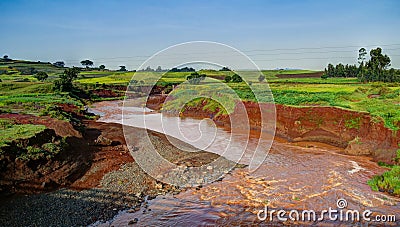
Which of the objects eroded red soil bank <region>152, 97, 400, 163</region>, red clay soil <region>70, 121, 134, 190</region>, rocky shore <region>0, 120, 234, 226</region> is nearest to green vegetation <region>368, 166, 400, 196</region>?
eroded red soil bank <region>152, 97, 400, 163</region>

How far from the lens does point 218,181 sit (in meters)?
15.1

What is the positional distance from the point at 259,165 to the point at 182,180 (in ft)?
16.7

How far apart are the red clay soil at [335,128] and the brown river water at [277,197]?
133 cm

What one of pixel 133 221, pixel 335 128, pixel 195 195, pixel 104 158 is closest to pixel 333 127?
pixel 335 128

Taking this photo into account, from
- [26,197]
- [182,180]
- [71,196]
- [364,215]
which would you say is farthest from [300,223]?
[26,197]

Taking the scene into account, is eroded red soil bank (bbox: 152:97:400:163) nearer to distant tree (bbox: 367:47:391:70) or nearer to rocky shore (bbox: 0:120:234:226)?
rocky shore (bbox: 0:120:234:226)

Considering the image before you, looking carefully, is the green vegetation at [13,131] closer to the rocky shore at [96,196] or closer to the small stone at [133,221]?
the rocky shore at [96,196]

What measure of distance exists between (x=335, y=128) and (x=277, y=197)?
12.2m

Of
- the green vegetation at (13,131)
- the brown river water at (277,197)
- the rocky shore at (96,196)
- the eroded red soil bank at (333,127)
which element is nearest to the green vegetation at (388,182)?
the brown river water at (277,197)

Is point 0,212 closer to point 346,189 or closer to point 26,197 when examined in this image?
point 26,197

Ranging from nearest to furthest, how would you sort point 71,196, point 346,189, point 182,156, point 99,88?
point 71,196
point 346,189
point 182,156
point 99,88

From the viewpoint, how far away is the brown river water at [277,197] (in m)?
11.1

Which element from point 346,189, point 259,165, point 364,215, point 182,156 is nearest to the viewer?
point 364,215

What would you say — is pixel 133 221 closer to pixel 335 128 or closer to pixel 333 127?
pixel 335 128
